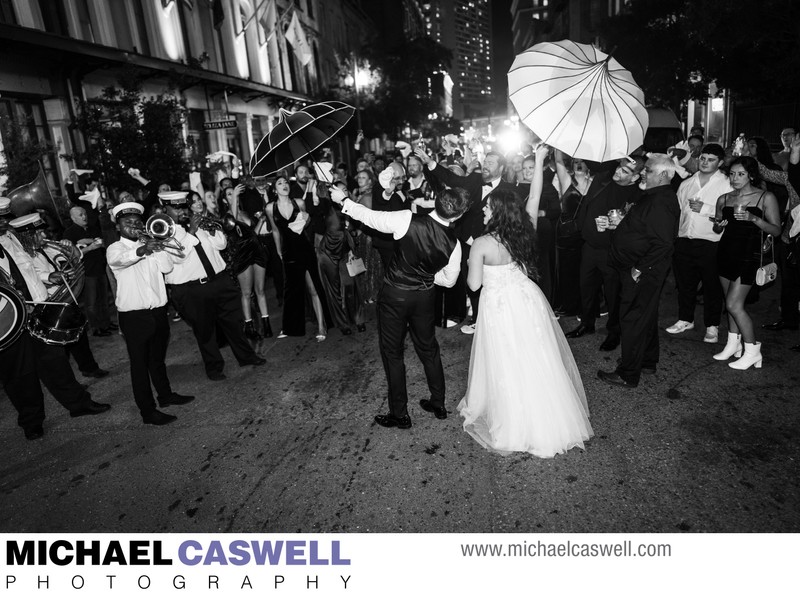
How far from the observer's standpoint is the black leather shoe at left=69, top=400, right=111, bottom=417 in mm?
5223

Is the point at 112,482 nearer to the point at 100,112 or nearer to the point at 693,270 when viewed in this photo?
the point at 693,270

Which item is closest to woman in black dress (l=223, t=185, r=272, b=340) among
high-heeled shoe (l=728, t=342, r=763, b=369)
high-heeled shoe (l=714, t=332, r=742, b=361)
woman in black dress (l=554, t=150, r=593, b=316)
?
woman in black dress (l=554, t=150, r=593, b=316)

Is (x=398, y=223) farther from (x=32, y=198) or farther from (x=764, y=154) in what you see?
(x=764, y=154)

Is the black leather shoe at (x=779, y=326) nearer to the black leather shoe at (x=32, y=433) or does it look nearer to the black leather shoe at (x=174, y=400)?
the black leather shoe at (x=174, y=400)

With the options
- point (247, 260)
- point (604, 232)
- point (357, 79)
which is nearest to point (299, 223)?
point (247, 260)

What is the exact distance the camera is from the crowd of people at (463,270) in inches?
157

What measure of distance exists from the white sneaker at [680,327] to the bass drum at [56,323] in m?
6.42

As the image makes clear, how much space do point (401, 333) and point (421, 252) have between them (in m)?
0.72

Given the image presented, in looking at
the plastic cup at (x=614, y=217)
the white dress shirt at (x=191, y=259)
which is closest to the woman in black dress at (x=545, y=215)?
the plastic cup at (x=614, y=217)

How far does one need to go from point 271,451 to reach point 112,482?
3.97ft

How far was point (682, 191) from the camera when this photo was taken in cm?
623

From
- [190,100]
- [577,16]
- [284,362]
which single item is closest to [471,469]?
[284,362]

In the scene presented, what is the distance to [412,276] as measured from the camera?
4102mm

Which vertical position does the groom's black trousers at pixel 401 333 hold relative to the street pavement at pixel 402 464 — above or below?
above
